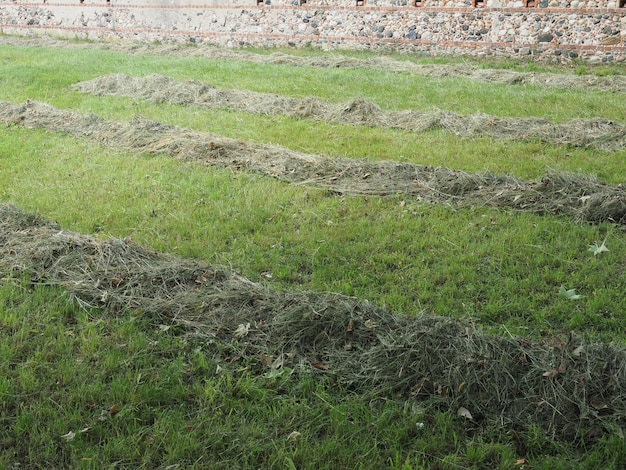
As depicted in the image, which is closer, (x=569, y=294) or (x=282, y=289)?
(x=569, y=294)

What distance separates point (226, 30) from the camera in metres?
21.2

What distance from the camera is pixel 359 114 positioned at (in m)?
10.5

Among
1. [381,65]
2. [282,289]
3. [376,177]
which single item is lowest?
[381,65]

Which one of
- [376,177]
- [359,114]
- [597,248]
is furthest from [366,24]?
[597,248]

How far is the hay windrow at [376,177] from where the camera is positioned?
21.6 ft

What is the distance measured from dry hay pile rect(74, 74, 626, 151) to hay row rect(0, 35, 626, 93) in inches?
144

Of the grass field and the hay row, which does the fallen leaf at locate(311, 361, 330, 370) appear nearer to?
the grass field

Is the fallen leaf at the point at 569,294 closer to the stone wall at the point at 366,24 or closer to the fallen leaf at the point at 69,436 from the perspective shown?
the fallen leaf at the point at 69,436

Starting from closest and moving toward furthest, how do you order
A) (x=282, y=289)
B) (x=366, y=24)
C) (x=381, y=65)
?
(x=282, y=289) → (x=381, y=65) → (x=366, y=24)

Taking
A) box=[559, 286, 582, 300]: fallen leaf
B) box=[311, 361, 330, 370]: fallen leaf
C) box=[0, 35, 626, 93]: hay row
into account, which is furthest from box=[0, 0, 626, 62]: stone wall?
box=[311, 361, 330, 370]: fallen leaf

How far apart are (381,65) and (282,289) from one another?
11784 mm

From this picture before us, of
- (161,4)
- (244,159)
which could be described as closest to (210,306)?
(244,159)

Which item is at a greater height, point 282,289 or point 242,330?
point 242,330

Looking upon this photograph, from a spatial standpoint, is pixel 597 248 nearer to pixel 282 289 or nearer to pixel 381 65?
pixel 282 289
